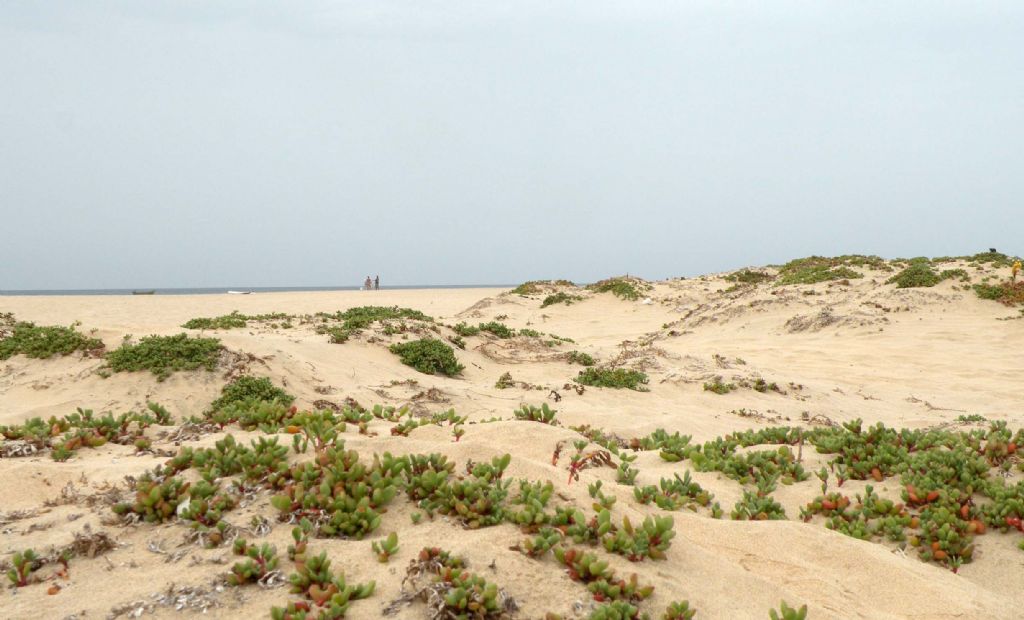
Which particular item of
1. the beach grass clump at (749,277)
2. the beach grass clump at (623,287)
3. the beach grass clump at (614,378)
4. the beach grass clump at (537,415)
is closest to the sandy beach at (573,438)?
the beach grass clump at (614,378)

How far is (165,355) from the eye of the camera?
9.05 m

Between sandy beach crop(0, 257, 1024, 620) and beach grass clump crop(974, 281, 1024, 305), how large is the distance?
469 millimetres

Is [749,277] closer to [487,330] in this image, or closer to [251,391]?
[487,330]

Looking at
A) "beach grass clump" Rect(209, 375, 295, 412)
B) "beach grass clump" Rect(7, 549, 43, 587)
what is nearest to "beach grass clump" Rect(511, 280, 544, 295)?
"beach grass clump" Rect(209, 375, 295, 412)

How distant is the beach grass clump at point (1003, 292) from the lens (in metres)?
19.1

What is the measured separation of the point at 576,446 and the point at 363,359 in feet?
20.8

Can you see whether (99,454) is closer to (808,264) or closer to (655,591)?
(655,591)

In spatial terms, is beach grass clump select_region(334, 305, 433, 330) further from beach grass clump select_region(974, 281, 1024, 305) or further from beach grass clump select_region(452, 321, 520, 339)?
beach grass clump select_region(974, 281, 1024, 305)

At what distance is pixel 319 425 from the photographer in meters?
5.07

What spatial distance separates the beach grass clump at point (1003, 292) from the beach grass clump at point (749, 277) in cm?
1063

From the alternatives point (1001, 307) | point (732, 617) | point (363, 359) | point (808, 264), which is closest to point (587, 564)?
point (732, 617)

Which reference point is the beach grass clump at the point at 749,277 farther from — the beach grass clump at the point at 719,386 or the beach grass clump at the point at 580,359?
the beach grass clump at the point at 719,386

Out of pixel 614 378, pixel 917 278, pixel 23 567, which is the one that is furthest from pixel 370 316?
pixel 917 278

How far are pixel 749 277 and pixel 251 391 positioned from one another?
88.7ft
